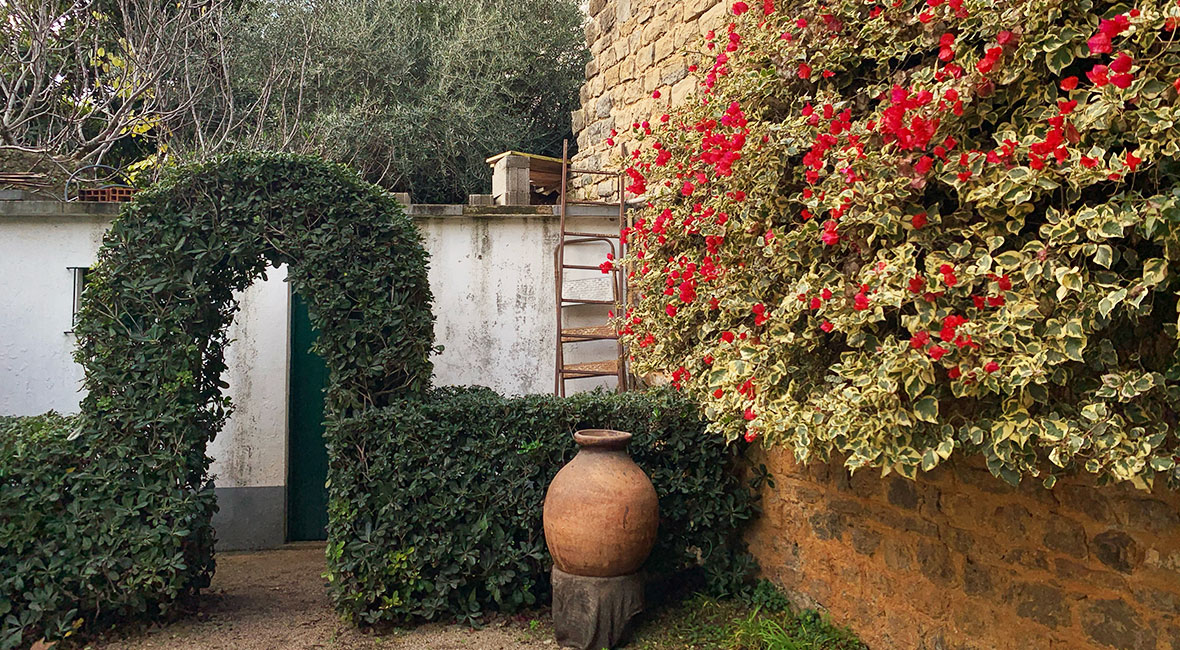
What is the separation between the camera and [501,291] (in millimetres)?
5906

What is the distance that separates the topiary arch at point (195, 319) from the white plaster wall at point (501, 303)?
4.60 ft

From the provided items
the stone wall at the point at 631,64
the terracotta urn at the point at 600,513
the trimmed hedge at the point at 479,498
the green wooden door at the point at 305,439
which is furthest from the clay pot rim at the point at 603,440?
the green wooden door at the point at 305,439

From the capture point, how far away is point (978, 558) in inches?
118

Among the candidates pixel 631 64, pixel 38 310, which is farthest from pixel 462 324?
pixel 38 310

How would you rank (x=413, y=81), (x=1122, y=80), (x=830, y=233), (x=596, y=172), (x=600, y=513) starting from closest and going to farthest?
(x=1122, y=80) < (x=830, y=233) < (x=600, y=513) < (x=596, y=172) < (x=413, y=81)

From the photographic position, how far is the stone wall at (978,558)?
8.02ft

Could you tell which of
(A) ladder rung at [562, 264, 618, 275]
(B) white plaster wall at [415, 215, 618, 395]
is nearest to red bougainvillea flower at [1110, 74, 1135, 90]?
(A) ladder rung at [562, 264, 618, 275]

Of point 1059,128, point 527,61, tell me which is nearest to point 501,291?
point 1059,128

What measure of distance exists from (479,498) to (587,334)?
188 centimetres

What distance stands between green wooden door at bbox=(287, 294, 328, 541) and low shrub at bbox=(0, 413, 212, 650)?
1965 mm

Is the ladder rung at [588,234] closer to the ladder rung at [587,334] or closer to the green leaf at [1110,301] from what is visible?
the ladder rung at [587,334]

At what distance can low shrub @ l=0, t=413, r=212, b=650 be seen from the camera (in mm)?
3867

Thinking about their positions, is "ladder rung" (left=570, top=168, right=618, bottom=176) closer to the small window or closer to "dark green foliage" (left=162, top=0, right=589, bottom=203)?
the small window

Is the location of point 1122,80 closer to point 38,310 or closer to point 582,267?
point 582,267
